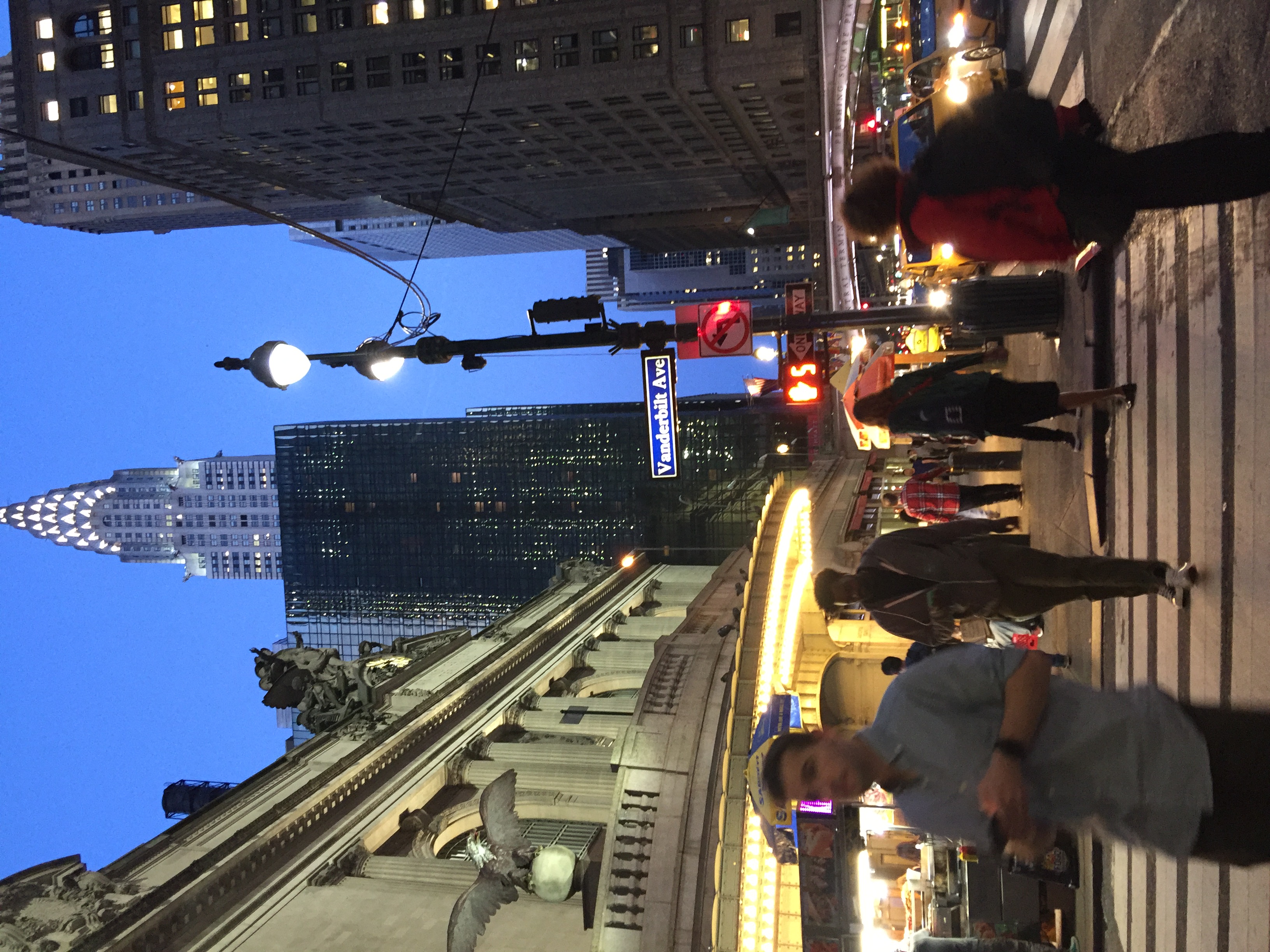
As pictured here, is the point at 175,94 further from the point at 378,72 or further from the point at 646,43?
the point at 646,43

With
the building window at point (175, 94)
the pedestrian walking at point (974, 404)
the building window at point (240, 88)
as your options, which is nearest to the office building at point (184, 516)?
the building window at point (175, 94)

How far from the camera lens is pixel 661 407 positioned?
672 inches

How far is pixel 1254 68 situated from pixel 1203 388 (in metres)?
2.15

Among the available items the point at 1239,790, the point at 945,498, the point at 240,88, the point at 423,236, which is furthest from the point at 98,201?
the point at 1239,790

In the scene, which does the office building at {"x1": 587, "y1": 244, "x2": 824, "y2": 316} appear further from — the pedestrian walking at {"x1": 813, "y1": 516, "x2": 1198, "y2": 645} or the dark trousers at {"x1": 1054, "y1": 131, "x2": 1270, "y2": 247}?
the dark trousers at {"x1": 1054, "y1": 131, "x2": 1270, "y2": 247}

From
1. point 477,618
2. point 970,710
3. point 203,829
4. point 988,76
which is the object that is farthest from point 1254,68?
point 477,618

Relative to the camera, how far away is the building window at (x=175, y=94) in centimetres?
4475

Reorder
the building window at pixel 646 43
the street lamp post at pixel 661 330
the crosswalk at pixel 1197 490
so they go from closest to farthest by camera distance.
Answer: the crosswalk at pixel 1197 490
the street lamp post at pixel 661 330
the building window at pixel 646 43

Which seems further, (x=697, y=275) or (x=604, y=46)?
(x=697, y=275)

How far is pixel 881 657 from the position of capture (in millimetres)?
18438

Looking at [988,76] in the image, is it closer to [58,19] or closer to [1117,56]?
[1117,56]

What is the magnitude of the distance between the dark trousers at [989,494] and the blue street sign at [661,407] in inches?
227

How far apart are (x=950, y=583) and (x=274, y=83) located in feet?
157

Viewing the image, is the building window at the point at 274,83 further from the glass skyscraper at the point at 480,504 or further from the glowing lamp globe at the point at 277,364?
the glass skyscraper at the point at 480,504
